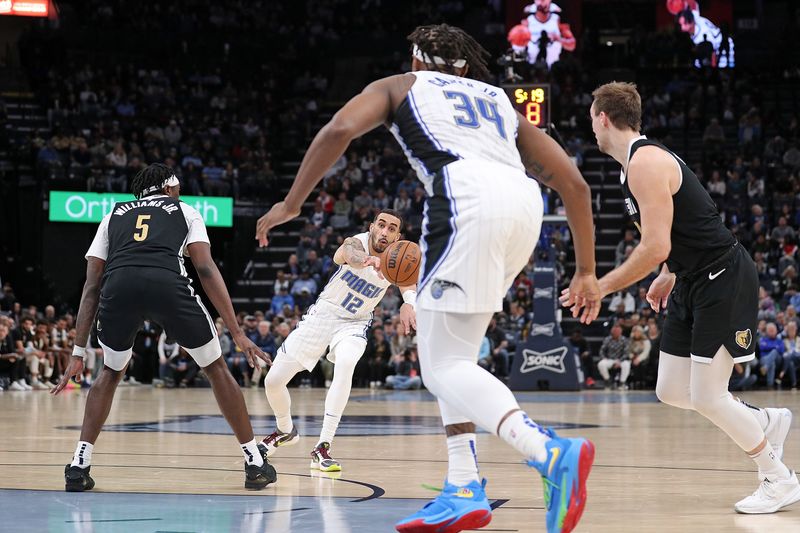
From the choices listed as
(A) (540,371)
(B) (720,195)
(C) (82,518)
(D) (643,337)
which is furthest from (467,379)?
(B) (720,195)

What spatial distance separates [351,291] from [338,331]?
1.00ft

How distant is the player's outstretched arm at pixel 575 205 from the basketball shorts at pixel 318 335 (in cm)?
373

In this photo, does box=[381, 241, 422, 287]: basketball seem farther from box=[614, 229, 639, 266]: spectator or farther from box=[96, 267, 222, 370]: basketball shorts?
box=[614, 229, 639, 266]: spectator

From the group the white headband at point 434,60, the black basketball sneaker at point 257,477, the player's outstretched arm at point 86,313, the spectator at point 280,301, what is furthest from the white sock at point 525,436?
the spectator at point 280,301

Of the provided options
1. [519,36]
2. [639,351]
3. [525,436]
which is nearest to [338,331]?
[525,436]

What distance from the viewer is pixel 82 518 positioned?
17.2 feet

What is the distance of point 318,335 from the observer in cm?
819

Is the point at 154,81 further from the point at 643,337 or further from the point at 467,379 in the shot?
the point at 467,379

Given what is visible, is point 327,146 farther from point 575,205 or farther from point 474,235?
point 575,205

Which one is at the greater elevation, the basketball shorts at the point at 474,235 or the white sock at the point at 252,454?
the basketball shorts at the point at 474,235

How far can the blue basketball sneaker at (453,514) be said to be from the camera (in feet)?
13.9

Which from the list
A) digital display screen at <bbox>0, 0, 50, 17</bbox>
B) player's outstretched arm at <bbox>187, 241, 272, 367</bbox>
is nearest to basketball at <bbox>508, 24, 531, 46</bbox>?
digital display screen at <bbox>0, 0, 50, 17</bbox>

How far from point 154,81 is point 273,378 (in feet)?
76.0

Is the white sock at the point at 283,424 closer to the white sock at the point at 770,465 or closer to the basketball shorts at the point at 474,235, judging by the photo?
the white sock at the point at 770,465
